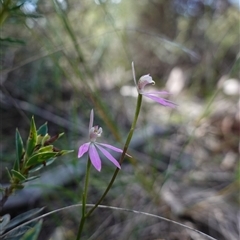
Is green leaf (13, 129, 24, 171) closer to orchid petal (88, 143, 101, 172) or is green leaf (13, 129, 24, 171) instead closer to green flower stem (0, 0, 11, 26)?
orchid petal (88, 143, 101, 172)

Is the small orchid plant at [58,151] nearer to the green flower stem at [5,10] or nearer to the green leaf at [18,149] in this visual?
the green leaf at [18,149]

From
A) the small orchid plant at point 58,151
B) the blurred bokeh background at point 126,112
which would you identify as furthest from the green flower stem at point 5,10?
the small orchid plant at point 58,151

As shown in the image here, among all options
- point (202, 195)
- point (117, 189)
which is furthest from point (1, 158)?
point (202, 195)

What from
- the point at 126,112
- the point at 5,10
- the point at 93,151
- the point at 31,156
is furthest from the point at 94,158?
the point at 126,112

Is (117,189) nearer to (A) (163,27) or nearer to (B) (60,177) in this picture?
(B) (60,177)

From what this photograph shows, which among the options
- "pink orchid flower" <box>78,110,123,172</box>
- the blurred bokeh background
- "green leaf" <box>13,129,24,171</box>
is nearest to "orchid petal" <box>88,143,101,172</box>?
"pink orchid flower" <box>78,110,123,172</box>

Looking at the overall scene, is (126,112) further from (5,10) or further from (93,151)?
(93,151)
